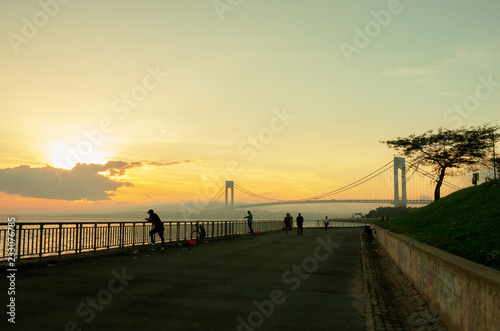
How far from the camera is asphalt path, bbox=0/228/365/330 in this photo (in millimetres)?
7051

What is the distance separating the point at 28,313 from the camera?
742 cm

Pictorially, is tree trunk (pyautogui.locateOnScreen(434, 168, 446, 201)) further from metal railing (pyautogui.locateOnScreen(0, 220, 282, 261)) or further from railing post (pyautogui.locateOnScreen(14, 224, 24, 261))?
railing post (pyautogui.locateOnScreen(14, 224, 24, 261))

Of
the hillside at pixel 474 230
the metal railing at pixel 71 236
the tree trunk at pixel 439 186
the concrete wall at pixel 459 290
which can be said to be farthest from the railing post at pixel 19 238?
the tree trunk at pixel 439 186

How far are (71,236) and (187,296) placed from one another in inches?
357

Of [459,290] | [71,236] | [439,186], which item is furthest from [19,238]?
[439,186]

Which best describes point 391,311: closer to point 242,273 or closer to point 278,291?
point 278,291

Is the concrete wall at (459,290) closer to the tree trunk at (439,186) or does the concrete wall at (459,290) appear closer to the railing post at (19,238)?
the railing post at (19,238)

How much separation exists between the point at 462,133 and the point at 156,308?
4837cm

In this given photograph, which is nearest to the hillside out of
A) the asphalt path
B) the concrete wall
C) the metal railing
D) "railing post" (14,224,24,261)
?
the concrete wall

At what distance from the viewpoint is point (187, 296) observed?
9.23 m

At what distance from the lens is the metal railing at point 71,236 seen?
1359 centimetres

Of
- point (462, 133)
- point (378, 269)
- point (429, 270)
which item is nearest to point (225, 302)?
point (429, 270)

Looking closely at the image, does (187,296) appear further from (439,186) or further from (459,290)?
(439,186)

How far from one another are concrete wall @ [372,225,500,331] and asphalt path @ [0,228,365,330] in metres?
1.31
